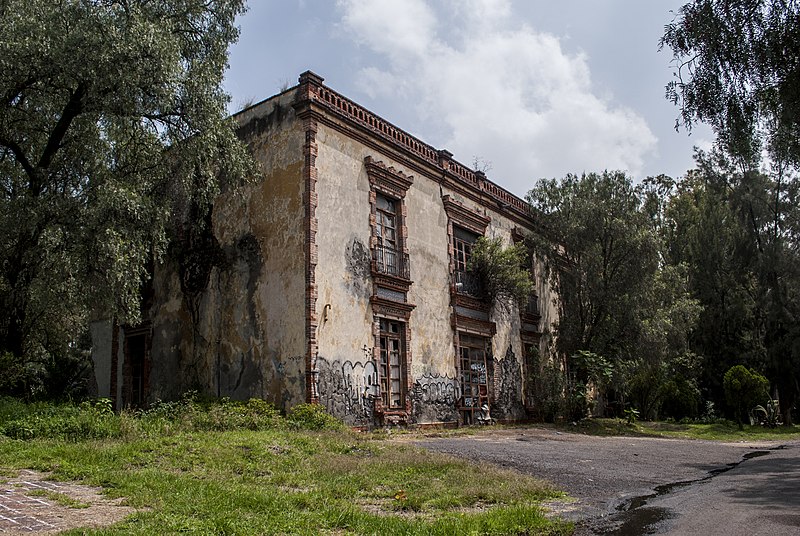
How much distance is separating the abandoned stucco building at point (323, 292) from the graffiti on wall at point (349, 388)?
0.04m

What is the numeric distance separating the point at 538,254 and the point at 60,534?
20.6m

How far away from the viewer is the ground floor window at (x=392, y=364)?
52.0ft

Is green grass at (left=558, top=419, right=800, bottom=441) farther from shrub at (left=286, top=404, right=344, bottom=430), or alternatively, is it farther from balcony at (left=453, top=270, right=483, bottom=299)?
shrub at (left=286, top=404, right=344, bottom=430)

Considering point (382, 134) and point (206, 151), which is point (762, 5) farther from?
point (206, 151)

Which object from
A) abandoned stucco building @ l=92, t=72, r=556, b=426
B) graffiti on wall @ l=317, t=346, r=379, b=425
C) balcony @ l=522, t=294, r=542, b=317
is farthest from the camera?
balcony @ l=522, t=294, r=542, b=317

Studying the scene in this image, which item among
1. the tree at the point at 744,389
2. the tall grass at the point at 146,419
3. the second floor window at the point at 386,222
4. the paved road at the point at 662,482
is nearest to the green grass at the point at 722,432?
the tree at the point at 744,389

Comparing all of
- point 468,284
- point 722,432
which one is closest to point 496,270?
point 468,284

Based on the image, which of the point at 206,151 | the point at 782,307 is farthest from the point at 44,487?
the point at 782,307

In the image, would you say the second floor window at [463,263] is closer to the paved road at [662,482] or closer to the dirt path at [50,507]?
the paved road at [662,482]

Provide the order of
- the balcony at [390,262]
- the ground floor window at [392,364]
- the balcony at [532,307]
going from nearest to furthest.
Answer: the ground floor window at [392,364], the balcony at [390,262], the balcony at [532,307]

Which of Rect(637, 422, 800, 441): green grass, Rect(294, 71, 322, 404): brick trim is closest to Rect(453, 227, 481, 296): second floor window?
Rect(294, 71, 322, 404): brick trim

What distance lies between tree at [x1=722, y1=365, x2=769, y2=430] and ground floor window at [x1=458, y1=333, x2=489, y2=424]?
9.12 meters

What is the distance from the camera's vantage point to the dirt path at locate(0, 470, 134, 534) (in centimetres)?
525

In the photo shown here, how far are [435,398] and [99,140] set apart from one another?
10.2 metres
